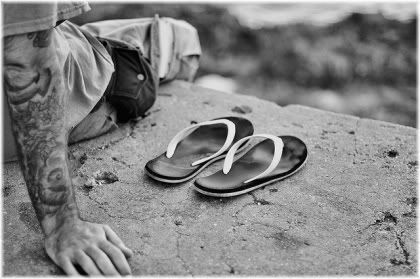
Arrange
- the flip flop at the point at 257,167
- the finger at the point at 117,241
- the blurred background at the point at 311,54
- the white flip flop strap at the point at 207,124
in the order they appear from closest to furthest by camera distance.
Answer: the finger at the point at 117,241 → the flip flop at the point at 257,167 → the white flip flop strap at the point at 207,124 → the blurred background at the point at 311,54

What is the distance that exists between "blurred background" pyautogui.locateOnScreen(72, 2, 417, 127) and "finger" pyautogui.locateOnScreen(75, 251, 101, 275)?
3484 millimetres

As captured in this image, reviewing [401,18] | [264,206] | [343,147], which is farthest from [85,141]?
[401,18]

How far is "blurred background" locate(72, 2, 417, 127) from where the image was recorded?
5.04 m

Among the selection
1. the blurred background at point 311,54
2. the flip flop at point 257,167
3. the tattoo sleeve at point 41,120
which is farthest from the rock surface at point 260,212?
the blurred background at point 311,54

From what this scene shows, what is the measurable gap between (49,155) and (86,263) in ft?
1.19

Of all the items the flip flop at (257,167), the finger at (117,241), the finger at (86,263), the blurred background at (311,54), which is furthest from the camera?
the blurred background at (311,54)

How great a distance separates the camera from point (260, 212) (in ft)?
6.55

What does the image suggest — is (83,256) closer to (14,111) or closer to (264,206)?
(14,111)

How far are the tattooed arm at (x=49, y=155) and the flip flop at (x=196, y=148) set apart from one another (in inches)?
21.0

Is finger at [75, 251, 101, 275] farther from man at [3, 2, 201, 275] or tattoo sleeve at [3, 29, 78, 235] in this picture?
tattoo sleeve at [3, 29, 78, 235]

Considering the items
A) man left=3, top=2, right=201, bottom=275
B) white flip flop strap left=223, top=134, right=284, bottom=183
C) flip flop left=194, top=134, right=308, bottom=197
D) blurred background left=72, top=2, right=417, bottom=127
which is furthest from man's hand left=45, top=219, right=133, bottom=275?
blurred background left=72, top=2, right=417, bottom=127

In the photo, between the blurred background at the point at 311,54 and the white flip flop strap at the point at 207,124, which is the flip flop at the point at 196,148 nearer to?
the white flip flop strap at the point at 207,124

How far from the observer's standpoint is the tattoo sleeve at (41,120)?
1.60 metres

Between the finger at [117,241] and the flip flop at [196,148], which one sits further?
the flip flop at [196,148]
